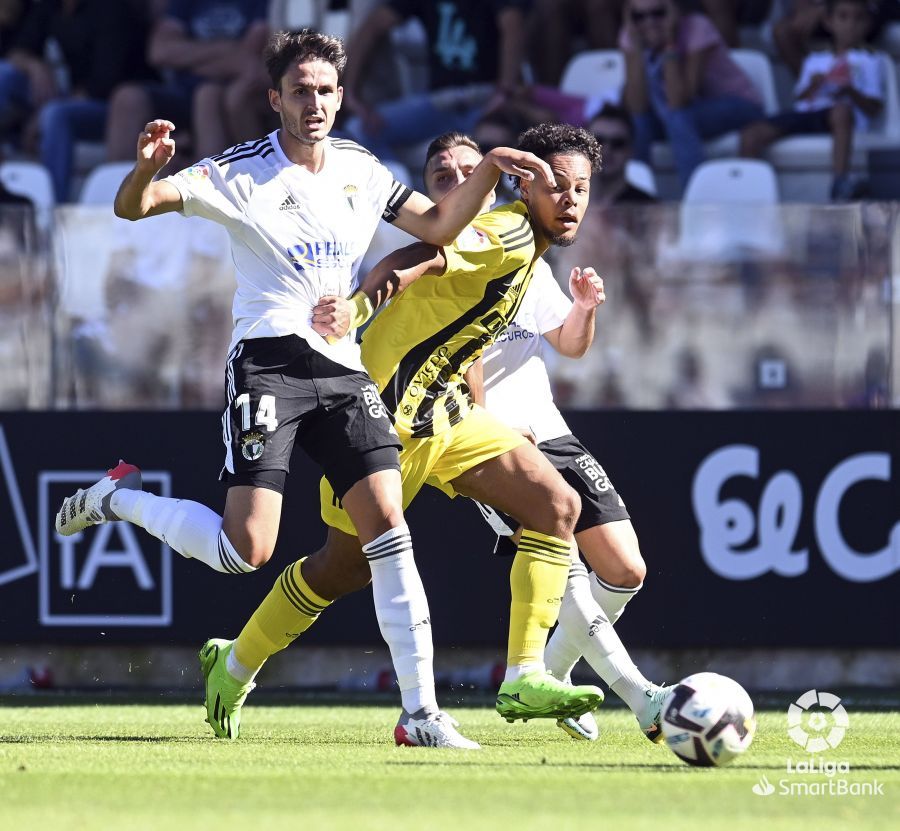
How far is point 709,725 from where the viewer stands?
15.6 ft

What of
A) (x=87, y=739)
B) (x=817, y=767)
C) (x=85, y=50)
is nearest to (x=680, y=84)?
(x=85, y=50)

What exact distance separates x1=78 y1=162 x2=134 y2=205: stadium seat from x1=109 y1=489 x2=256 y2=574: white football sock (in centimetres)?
455

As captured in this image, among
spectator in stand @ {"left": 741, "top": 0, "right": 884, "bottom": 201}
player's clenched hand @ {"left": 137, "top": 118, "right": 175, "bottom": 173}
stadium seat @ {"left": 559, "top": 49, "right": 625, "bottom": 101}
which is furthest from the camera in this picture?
stadium seat @ {"left": 559, "top": 49, "right": 625, "bottom": 101}

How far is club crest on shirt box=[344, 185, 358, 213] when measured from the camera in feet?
18.2

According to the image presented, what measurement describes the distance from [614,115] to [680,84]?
23.0 inches

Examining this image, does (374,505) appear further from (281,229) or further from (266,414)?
(281,229)

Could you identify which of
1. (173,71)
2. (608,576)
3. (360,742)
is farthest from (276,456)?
(173,71)

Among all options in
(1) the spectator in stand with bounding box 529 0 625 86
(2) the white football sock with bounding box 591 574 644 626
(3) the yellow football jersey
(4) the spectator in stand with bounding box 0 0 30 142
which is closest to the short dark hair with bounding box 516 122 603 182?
(3) the yellow football jersey

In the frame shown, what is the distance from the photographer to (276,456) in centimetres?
533

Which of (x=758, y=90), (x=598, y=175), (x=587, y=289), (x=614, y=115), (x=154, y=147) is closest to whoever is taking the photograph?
(x=154, y=147)

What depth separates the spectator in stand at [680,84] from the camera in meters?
10.3

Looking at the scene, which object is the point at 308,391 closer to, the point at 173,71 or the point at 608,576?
the point at 608,576

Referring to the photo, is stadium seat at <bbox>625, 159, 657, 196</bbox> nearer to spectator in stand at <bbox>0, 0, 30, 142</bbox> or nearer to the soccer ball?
spectator in stand at <bbox>0, 0, 30, 142</bbox>

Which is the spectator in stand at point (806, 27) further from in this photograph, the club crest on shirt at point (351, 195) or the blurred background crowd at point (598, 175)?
the club crest on shirt at point (351, 195)
